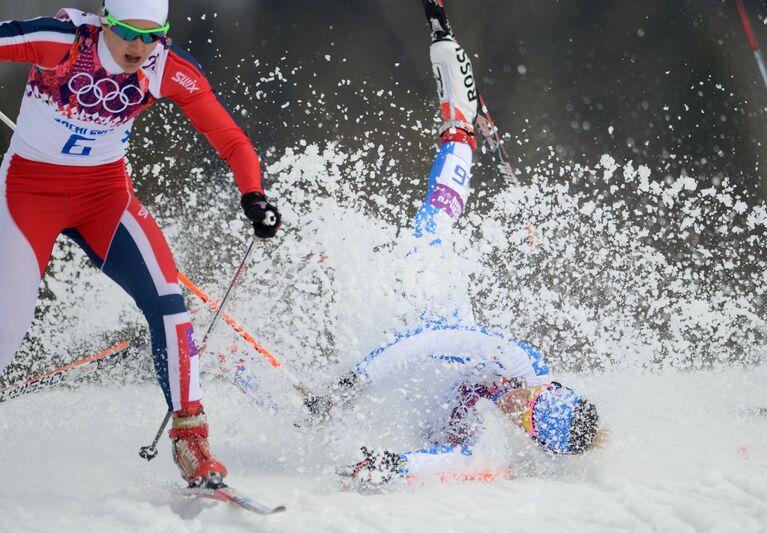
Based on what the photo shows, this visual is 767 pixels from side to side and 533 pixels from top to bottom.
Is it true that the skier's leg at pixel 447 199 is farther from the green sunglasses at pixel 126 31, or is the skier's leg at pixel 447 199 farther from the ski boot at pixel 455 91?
the green sunglasses at pixel 126 31

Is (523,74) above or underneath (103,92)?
above

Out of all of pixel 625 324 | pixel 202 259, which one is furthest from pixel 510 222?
pixel 202 259

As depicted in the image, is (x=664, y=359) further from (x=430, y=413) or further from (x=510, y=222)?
(x=430, y=413)

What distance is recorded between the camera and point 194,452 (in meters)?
2.07

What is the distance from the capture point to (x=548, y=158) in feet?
16.5


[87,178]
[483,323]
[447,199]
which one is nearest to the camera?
[87,178]

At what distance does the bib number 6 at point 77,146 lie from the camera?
7.18 feet

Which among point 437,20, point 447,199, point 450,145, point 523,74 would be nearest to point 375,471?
point 447,199

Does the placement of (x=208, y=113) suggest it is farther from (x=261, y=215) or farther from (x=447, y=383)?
(x=447, y=383)

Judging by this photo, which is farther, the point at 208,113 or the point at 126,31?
the point at 208,113

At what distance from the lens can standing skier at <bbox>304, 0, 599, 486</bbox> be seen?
251 centimetres

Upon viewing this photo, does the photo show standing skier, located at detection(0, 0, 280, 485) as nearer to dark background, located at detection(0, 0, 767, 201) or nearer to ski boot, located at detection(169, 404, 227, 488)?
ski boot, located at detection(169, 404, 227, 488)

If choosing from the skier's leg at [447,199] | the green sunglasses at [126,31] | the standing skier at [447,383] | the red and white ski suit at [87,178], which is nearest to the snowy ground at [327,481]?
the standing skier at [447,383]

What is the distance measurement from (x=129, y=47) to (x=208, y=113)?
0.35m
